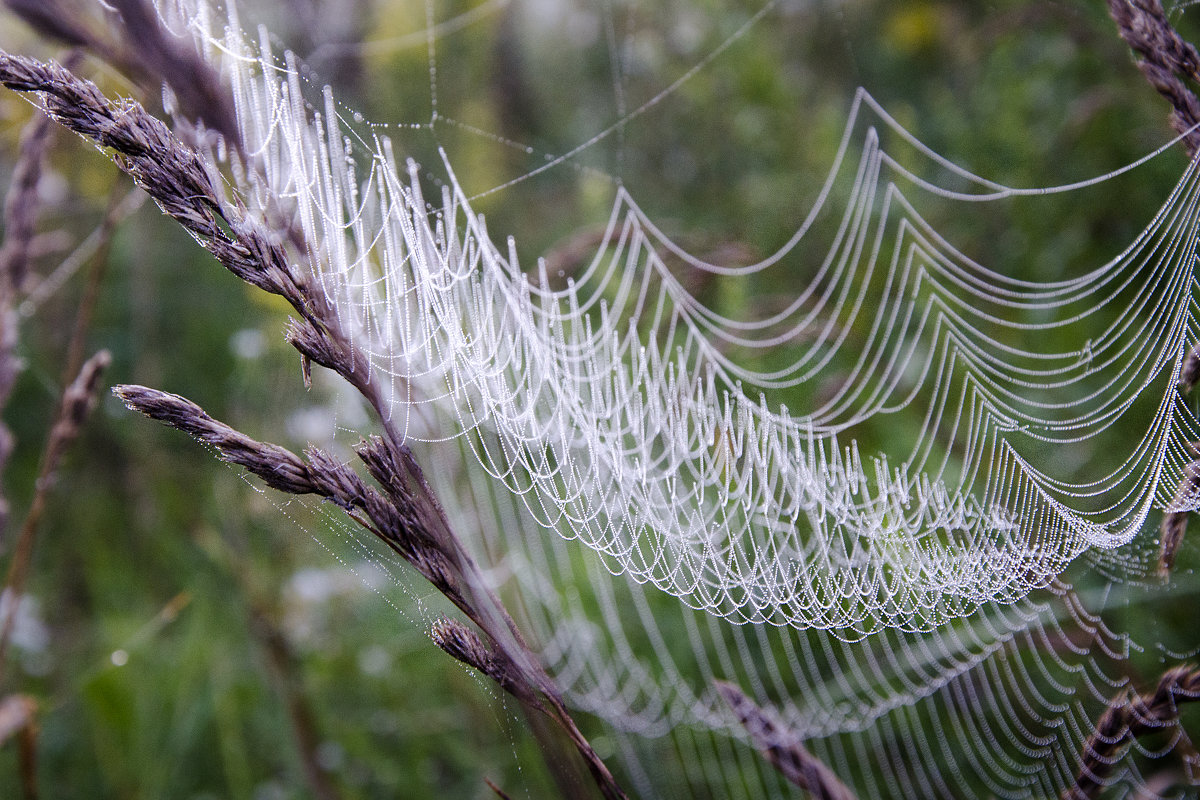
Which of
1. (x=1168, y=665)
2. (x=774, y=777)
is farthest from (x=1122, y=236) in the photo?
(x=774, y=777)

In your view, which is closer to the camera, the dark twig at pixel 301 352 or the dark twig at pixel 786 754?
the dark twig at pixel 301 352

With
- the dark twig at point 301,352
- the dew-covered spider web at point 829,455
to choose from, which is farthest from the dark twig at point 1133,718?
the dark twig at point 301,352

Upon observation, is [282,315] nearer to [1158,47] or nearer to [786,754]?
[786,754]

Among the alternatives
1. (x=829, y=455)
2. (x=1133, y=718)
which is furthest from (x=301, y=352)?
(x=829, y=455)

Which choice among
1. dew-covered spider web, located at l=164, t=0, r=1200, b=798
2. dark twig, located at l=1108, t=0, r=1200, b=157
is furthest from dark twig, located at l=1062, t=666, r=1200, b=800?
dark twig, located at l=1108, t=0, r=1200, b=157

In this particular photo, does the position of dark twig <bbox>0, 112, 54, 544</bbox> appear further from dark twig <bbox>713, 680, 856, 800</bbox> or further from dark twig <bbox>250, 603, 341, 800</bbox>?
dark twig <bbox>713, 680, 856, 800</bbox>

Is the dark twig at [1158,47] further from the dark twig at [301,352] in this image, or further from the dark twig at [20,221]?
the dark twig at [20,221]
